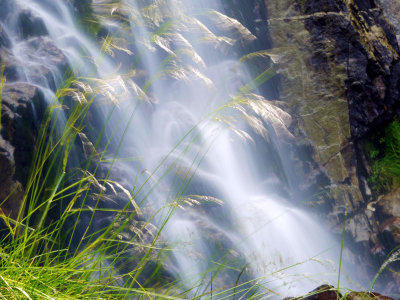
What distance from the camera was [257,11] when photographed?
16.0 ft

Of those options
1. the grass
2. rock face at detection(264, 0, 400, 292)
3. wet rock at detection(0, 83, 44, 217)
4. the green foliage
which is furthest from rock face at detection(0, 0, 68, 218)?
the green foliage

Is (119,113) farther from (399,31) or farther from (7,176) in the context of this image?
(399,31)

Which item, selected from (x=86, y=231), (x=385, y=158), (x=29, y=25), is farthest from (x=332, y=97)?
(x=86, y=231)

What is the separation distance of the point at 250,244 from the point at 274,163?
123cm

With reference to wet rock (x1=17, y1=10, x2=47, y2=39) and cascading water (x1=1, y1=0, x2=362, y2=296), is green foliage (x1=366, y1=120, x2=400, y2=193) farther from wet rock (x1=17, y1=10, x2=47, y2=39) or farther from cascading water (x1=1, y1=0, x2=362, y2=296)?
wet rock (x1=17, y1=10, x2=47, y2=39)

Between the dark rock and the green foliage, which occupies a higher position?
the dark rock

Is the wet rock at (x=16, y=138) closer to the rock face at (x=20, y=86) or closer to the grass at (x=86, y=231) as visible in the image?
the rock face at (x=20, y=86)

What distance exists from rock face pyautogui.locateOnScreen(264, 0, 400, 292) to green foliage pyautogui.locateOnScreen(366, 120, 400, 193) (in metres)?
0.10

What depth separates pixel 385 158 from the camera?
470 centimetres

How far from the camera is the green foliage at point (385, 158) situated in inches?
181

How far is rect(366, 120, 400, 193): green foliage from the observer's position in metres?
4.59

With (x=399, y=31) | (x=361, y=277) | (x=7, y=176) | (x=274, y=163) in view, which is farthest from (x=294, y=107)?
(x=7, y=176)

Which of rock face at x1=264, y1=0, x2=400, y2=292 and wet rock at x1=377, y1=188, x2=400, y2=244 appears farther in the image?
rock face at x1=264, y1=0, x2=400, y2=292

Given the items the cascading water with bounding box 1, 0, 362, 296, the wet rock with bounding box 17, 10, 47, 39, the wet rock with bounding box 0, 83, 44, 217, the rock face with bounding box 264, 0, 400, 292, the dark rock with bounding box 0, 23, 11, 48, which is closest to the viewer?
the wet rock with bounding box 0, 83, 44, 217
